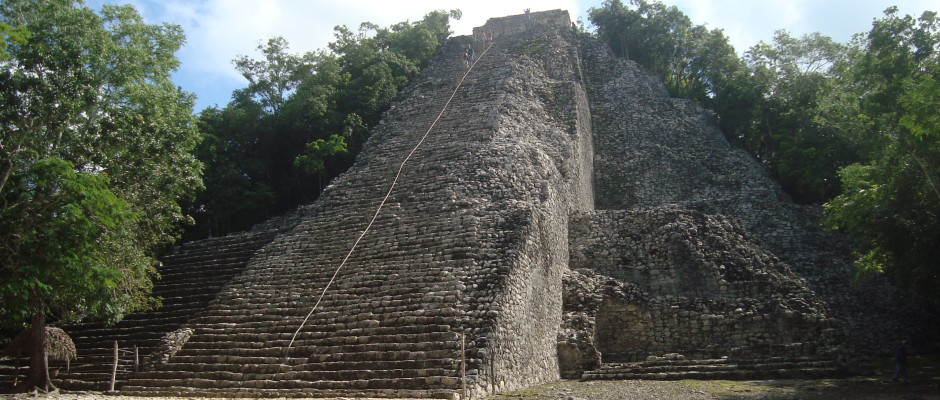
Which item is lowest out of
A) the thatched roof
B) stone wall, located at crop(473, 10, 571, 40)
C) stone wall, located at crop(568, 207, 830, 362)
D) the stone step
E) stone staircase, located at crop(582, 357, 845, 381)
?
the stone step

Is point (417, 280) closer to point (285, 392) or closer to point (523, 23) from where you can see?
point (285, 392)

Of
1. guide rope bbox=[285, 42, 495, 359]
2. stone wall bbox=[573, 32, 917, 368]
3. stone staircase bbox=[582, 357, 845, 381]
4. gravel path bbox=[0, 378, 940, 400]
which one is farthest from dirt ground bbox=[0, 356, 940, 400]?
guide rope bbox=[285, 42, 495, 359]

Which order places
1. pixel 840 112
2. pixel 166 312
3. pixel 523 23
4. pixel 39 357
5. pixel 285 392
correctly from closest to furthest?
1. pixel 285 392
2. pixel 39 357
3. pixel 166 312
4. pixel 840 112
5. pixel 523 23

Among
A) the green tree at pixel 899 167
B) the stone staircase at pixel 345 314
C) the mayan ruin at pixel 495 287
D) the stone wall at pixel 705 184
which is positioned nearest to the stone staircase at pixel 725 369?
the mayan ruin at pixel 495 287

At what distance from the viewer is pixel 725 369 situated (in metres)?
10.4

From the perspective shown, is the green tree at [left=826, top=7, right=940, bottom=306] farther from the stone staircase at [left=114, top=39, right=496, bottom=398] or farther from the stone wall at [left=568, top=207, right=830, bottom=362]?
the stone staircase at [left=114, top=39, right=496, bottom=398]

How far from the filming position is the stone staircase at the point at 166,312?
415 inches

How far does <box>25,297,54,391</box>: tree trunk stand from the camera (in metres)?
9.60

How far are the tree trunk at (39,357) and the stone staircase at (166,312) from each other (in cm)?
52

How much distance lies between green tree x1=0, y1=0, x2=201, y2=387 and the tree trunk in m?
0.02

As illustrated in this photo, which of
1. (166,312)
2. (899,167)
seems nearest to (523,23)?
(899,167)

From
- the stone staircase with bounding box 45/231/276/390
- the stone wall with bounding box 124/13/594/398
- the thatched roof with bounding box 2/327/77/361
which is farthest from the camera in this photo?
the stone staircase with bounding box 45/231/276/390

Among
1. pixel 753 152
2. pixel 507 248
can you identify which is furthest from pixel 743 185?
pixel 507 248

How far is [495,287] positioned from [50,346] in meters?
7.12
